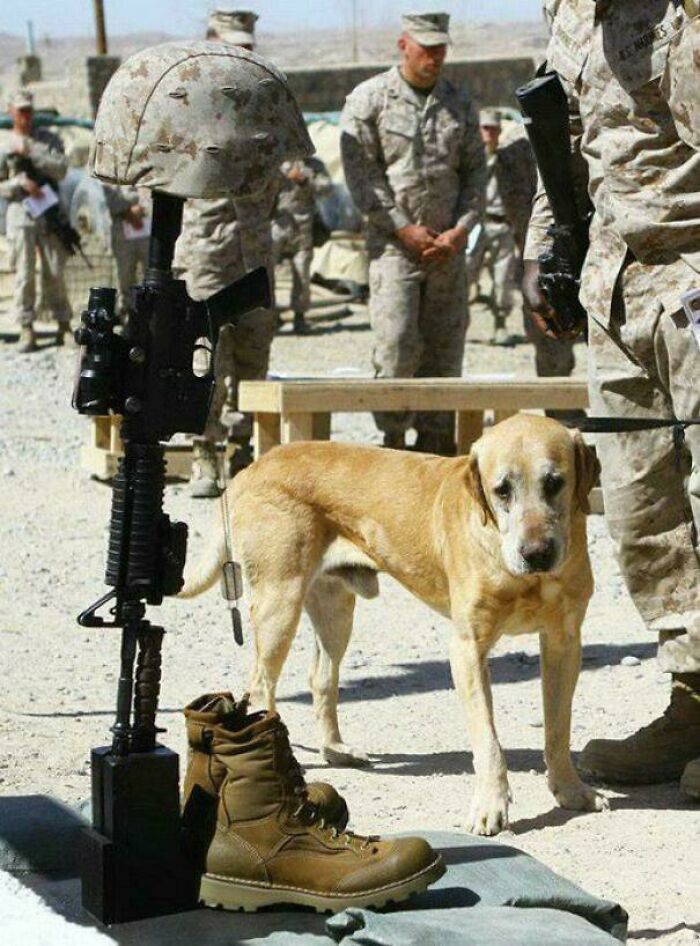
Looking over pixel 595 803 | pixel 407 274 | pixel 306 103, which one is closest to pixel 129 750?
pixel 595 803

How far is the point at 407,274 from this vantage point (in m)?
10.1

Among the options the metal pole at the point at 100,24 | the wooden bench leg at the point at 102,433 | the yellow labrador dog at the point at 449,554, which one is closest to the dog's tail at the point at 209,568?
the yellow labrador dog at the point at 449,554

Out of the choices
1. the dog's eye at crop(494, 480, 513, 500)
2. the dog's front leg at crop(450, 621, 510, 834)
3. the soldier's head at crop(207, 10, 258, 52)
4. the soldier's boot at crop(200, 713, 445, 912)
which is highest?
the soldier's head at crop(207, 10, 258, 52)

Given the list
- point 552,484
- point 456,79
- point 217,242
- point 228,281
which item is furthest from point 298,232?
point 552,484

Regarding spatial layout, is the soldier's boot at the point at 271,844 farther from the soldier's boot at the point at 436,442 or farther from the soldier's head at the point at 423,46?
the soldier's head at the point at 423,46

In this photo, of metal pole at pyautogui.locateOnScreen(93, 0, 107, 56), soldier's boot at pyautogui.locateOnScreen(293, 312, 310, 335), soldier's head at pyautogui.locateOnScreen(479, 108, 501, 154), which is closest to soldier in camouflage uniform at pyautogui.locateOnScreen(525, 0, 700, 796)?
soldier's boot at pyautogui.locateOnScreen(293, 312, 310, 335)

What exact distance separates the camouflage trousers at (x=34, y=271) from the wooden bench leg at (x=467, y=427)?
28.3 feet

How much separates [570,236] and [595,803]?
1.59m

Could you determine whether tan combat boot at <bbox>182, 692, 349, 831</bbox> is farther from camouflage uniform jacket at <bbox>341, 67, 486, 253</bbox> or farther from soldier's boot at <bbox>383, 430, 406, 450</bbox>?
camouflage uniform jacket at <bbox>341, 67, 486, 253</bbox>

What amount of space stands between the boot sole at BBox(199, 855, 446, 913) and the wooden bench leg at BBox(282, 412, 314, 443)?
5332 mm

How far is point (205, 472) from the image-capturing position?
9.93 metres

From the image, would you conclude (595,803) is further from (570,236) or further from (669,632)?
(570,236)

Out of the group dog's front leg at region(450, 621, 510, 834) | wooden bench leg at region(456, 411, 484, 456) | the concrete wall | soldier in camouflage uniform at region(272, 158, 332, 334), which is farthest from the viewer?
the concrete wall

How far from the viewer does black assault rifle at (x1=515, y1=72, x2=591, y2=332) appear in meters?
4.83
